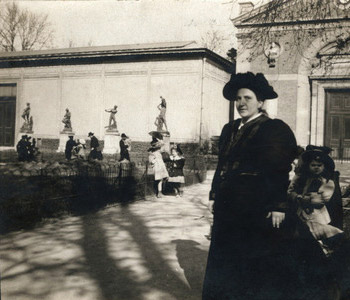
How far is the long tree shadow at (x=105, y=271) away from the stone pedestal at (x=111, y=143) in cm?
1618

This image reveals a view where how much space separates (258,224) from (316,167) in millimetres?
1356

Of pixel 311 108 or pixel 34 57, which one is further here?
pixel 34 57

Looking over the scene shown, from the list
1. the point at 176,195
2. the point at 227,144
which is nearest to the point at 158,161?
the point at 176,195

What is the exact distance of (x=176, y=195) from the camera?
1134 centimetres

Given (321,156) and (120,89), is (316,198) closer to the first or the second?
(321,156)

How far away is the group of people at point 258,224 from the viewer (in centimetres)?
303

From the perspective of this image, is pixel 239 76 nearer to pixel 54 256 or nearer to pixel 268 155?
pixel 268 155

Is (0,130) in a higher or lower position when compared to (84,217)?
higher

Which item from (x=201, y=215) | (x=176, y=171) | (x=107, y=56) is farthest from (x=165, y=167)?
(x=107, y=56)

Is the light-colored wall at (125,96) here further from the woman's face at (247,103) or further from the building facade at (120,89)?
the woman's face at (247,103)

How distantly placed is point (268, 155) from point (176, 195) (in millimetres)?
8437

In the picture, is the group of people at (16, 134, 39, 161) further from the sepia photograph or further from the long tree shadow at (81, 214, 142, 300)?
Answer: the long tree shadow at (81, 214, 142, 300)

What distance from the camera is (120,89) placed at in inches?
1027

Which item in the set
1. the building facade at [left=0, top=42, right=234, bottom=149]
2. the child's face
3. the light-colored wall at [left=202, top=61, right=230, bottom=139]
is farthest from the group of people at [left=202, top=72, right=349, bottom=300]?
the light-colored wall at [left=202, top=61, right=230, bottom=139]
